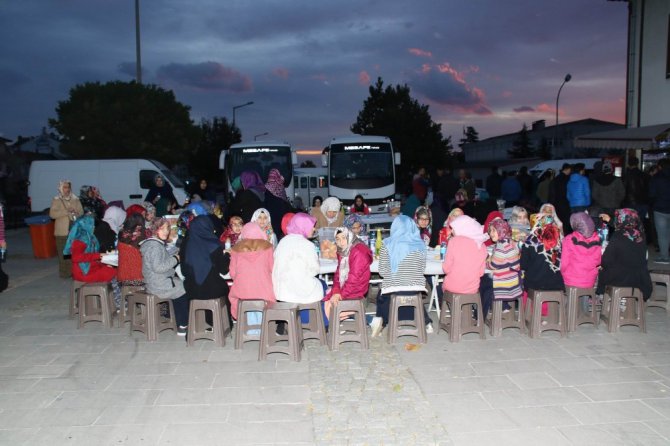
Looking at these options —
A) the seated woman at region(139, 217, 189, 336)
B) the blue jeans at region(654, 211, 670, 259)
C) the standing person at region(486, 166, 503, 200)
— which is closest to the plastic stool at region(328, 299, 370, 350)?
the seated woman at region(139, 217, 189, 336)

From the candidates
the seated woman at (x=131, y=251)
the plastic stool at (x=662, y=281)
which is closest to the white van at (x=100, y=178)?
the seated woman at (x=131, y=251)

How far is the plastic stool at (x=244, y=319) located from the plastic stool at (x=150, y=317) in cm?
109

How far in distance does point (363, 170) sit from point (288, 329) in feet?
45.7

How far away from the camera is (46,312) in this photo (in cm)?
820

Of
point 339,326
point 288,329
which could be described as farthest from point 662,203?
point 288,329

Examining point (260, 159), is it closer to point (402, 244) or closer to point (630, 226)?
point (402, 244)

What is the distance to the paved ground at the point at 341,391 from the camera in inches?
171

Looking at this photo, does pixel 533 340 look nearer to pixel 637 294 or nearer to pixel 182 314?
pixel 637 294

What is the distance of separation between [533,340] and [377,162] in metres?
13.5

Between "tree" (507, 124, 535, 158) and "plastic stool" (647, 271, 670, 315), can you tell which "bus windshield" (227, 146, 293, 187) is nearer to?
"plastic stool" (647, 271, 670, 315)

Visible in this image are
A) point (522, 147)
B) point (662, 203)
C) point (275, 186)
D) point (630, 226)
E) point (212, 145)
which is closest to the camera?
point (630, 226)

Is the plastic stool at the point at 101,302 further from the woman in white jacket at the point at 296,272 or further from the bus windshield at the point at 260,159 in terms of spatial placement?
the bus windshield at the point at 260,159

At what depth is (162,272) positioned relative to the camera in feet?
21.9

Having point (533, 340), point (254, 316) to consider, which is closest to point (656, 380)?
point (533, 340)
